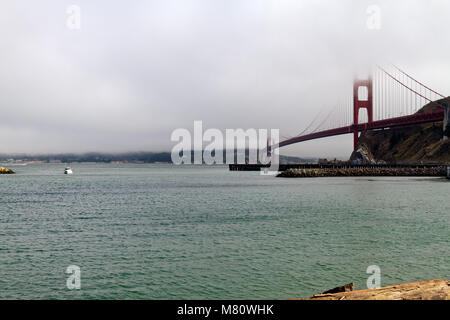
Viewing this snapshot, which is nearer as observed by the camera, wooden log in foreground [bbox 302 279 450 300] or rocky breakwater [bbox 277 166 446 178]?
wooden log in foreground [bbox 302 279 450 300]

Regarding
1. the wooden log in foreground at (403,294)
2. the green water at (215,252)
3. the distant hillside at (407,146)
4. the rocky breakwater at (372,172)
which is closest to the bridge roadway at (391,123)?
the rocky breakwater at (372,172)

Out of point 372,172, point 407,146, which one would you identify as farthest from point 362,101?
point 372,172

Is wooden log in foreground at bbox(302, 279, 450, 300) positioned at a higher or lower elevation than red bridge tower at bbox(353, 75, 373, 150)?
lower

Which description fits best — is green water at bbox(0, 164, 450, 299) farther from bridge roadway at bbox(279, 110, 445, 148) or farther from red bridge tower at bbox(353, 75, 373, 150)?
red bridge tower at bbox(353, 75, 373, 150)

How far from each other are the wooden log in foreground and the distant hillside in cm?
10215

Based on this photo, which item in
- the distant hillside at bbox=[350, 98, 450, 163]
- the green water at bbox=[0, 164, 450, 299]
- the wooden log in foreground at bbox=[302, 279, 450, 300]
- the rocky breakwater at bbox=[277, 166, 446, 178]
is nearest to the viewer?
the wooden log in foreground at bbox=[302, 279, 450, 300]

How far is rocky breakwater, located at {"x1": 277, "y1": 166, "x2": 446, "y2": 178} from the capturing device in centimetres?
7912

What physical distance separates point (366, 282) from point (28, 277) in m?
9.36

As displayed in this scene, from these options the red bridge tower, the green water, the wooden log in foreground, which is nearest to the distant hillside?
the red bridge tower

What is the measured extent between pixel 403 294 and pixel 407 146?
127478 mm

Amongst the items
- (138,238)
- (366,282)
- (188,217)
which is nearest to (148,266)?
(138,238)
